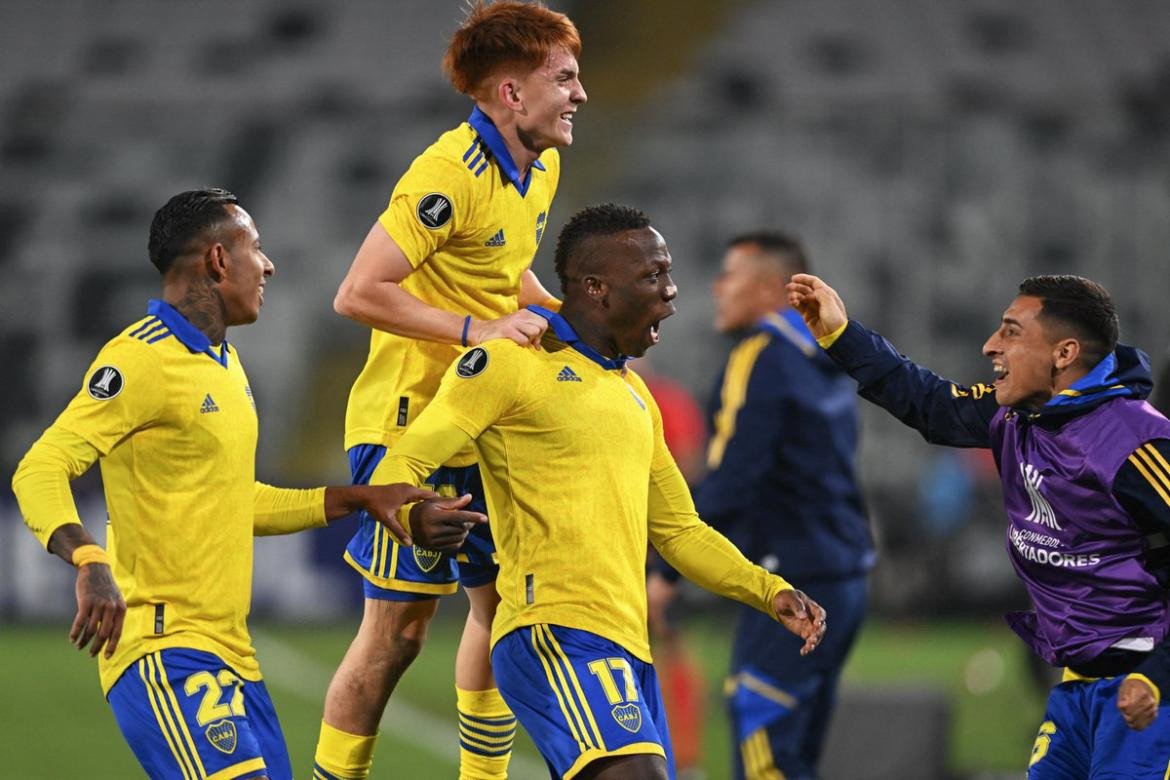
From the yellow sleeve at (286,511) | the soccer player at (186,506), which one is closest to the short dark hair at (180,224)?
the soccer player at (186,506)

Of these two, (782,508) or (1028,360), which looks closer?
(1028,360)

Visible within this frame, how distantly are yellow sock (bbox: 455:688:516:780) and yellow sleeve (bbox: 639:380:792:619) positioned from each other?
851mm

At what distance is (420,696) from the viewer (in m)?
12.6

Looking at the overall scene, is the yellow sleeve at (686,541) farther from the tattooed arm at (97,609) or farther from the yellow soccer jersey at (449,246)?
the tattooed arm at (97,609)

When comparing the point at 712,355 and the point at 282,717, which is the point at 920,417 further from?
the point at 712,355

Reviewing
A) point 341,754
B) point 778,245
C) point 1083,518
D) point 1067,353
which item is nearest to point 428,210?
point 341,754

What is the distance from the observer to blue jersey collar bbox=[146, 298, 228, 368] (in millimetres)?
4629

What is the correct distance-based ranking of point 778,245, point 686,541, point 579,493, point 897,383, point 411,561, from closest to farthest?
point 579,493 < point 686,541 < point 897,383 < point 411,561 < point 778,245

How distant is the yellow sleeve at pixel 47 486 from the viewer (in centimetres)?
416

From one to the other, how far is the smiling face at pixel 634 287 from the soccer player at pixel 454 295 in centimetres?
39

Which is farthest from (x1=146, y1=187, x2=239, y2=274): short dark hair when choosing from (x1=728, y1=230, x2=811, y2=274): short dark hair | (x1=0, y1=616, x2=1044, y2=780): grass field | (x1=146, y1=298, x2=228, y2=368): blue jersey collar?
(x1=0, y1=616, x2=1044, y2=780): grass field

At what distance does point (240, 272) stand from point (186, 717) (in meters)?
1.20

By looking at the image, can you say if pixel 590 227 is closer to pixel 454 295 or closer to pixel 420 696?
pixel 454 295

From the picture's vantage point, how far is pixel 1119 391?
478cm
